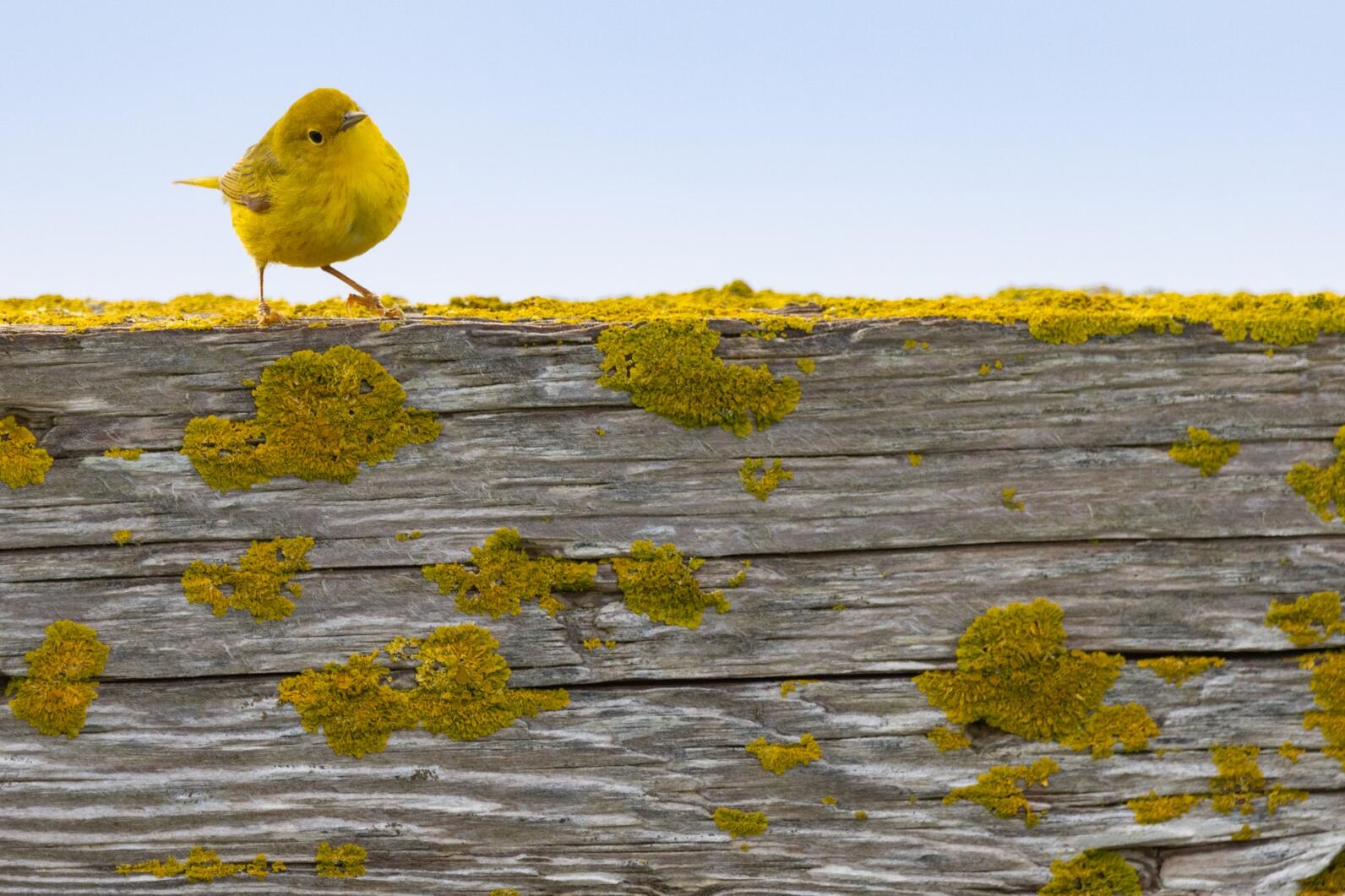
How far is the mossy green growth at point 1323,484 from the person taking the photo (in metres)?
3.36

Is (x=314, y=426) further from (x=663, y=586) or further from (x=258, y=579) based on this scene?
(x=663, y=586)

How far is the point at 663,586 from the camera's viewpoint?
3410 mm

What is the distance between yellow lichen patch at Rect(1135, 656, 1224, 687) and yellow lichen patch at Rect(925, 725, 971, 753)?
2.12 feet

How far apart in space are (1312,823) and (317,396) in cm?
371

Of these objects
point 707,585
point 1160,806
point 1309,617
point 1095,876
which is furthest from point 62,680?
point 1309,617

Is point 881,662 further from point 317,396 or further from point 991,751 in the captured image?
point 317,396

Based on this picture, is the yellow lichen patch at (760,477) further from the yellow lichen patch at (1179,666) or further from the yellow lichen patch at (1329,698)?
the yellow lichen patch at (1329,698)

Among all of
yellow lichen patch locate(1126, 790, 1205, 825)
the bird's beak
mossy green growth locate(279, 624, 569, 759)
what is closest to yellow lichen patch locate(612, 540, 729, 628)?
mossy green growth locate(279, 624, 569, 759)

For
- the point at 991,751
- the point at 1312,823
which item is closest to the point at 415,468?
the point at 991,751

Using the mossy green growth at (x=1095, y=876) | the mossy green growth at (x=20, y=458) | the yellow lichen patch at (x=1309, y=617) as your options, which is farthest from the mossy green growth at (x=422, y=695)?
the yellow lichen patch at (x=1309, y=617)

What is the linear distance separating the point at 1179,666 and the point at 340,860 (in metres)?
2.97

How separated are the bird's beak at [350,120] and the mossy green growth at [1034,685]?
306 cm

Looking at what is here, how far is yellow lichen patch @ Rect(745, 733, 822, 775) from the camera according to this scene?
3.46m

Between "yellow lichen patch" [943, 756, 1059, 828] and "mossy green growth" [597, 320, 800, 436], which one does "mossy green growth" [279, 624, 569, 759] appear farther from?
"yellow lichen patch" [943, 756, 1059, 828]
